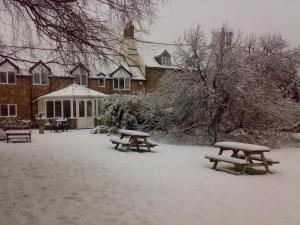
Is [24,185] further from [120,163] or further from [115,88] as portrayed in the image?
[115,88]

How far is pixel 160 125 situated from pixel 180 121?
4.45 ft

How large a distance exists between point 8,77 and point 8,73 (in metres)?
0.34

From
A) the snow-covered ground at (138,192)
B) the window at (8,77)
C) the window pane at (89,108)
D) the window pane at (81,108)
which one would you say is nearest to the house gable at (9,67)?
the window at (8,77)

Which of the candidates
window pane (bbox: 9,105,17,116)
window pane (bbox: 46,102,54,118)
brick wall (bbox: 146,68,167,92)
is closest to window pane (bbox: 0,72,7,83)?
window pane (bbox: 9,105,17,116)

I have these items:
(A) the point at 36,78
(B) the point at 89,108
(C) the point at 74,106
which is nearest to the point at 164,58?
(B) the point at 89,108

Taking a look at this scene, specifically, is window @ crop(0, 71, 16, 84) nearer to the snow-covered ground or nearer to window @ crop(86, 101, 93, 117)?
window @ crop(86, 101, 93, 117)

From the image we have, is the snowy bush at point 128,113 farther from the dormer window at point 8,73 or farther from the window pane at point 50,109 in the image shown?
the dormer window at point 8,73

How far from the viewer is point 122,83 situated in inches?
1412

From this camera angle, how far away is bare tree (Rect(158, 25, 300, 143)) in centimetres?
1800

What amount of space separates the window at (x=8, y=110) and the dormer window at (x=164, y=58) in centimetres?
1575

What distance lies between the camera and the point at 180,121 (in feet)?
65.3

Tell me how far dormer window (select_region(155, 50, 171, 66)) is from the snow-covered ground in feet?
87.2

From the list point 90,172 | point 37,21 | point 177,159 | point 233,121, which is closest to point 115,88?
point 233,121

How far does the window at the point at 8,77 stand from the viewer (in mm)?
30958
